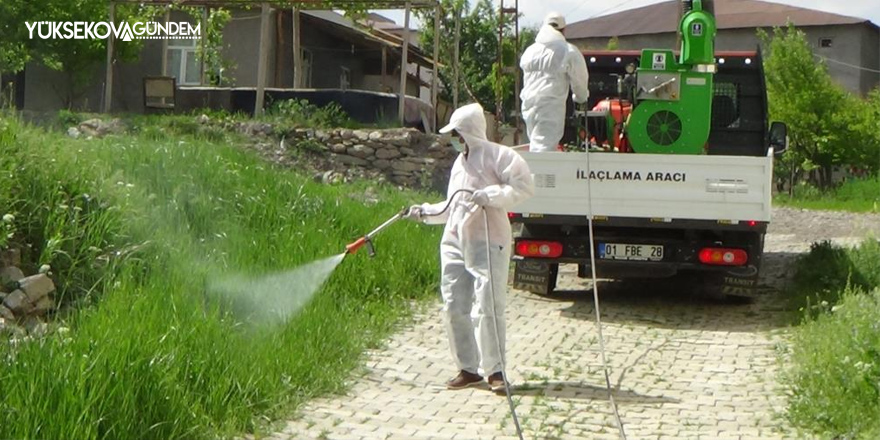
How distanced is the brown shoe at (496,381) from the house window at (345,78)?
27.8 metres

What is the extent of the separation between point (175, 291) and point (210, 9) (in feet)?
66.1

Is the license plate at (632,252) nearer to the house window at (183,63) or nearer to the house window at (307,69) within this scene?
the house window at (183,63)

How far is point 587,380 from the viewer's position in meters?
9.84

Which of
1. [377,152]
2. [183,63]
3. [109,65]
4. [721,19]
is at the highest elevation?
[721,19]

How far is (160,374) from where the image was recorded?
23.4 feet

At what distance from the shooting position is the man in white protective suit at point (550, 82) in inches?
509

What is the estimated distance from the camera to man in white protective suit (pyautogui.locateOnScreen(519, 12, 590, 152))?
12.9 meters

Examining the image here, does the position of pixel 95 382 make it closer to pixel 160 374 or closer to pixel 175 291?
pixel 160 374

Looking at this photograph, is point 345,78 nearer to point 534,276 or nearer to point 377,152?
point 377,152

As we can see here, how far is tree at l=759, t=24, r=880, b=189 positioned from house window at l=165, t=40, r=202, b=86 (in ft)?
73.7

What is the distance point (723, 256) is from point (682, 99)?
1.75 metres

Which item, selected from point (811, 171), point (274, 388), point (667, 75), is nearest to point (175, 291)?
point (274, 388)

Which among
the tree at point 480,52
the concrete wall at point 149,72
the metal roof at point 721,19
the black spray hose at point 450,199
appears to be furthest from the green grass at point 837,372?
the metal roof at point 721,19

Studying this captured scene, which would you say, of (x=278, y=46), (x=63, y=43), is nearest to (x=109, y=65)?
(x=63, y=43)
